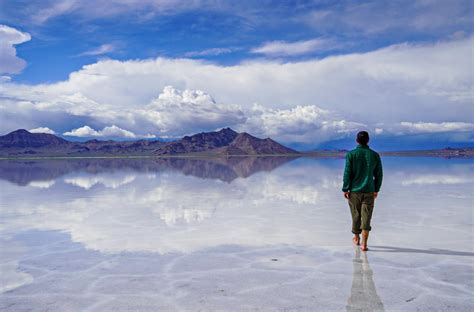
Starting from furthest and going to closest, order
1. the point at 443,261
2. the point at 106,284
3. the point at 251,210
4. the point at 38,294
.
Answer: the point at 251,210, the point at 443,261, the point at 106,284, the point at 38,294

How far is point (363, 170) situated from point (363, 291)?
2.95 meters

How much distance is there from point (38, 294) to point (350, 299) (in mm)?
4081

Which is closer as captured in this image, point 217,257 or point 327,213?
point 217,257

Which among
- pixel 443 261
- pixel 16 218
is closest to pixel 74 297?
pixel 443 261

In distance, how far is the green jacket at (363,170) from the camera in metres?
7.82

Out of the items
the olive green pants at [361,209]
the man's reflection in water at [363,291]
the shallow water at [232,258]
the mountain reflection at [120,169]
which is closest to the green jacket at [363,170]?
the olive green pants at [361,209]

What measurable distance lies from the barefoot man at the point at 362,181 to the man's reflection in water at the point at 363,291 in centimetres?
108

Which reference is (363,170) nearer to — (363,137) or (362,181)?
(362,181)

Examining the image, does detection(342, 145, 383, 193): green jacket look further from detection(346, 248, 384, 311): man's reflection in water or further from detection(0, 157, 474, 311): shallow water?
detection(346, 248, 384, 311): man's reflection in water

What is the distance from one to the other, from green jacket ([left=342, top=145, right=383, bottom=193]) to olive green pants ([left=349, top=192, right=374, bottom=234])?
0.11 metres

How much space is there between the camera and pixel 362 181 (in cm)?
788

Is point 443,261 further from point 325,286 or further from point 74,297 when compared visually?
point 74,297

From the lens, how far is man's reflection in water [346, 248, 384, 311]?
500cm

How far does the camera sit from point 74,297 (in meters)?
5.42
